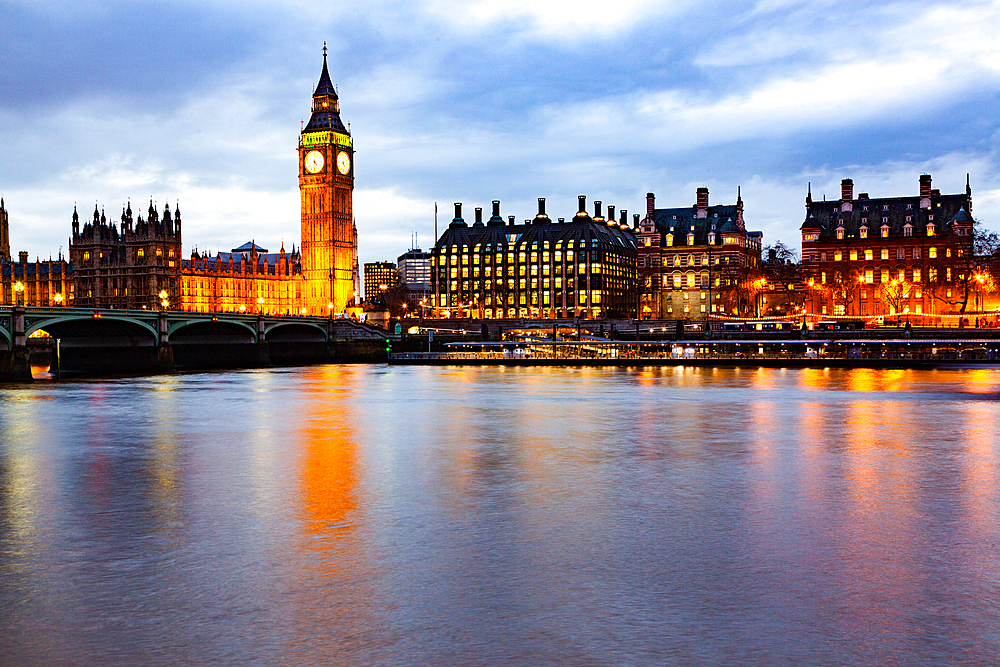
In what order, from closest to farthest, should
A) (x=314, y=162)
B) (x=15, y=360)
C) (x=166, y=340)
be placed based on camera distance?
1. (x=15, y=360)
2. (x=166, y=340)
3. (x=314, y=162)

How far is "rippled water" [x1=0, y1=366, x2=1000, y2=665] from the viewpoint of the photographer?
1161 cm

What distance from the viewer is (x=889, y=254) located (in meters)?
129

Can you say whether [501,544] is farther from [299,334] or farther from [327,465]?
[299,334]

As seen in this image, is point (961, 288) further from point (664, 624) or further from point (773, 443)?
point (664, 624)

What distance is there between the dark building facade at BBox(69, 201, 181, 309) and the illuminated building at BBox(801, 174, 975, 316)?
11118 cm

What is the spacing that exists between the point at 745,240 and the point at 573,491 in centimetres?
15099

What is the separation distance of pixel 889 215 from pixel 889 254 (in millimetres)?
6134

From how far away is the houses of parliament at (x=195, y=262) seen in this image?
16662cm

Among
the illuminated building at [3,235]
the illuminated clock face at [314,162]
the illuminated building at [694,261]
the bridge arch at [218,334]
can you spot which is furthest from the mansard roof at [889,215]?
the illuminated building at [3,235]

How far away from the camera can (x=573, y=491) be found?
2281 cm

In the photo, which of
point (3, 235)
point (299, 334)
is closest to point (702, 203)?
point (299, 334)

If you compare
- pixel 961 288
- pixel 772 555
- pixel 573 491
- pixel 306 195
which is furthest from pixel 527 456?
pixel 306 195

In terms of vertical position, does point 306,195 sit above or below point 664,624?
above

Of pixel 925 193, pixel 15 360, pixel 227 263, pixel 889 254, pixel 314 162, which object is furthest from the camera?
pixel 227 263
